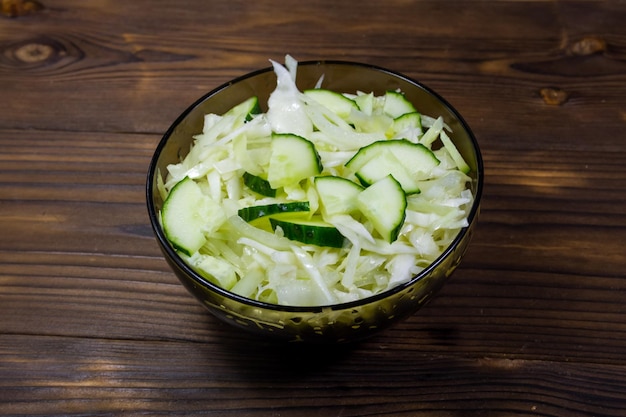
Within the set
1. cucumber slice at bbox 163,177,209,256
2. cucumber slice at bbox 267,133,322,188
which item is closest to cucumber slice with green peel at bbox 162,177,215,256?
cucumber slice at bbox 163,177,209,256

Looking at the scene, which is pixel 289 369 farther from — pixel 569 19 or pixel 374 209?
pixel 569 19

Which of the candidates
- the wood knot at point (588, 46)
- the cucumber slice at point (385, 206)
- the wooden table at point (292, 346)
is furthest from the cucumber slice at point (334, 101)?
the wood knot at point (588, 46)

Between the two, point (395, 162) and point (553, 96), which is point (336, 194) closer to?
point (395, 162)

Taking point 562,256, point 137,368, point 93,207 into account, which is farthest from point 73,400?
point 562,256

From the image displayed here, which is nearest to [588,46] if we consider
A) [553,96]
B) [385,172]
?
[553,96]

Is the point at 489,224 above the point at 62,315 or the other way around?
above

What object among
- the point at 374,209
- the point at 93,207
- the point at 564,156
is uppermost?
the point at 374,209

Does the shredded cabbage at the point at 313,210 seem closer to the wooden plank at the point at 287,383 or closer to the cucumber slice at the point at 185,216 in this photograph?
the cucumber slice at the point at 185,216
